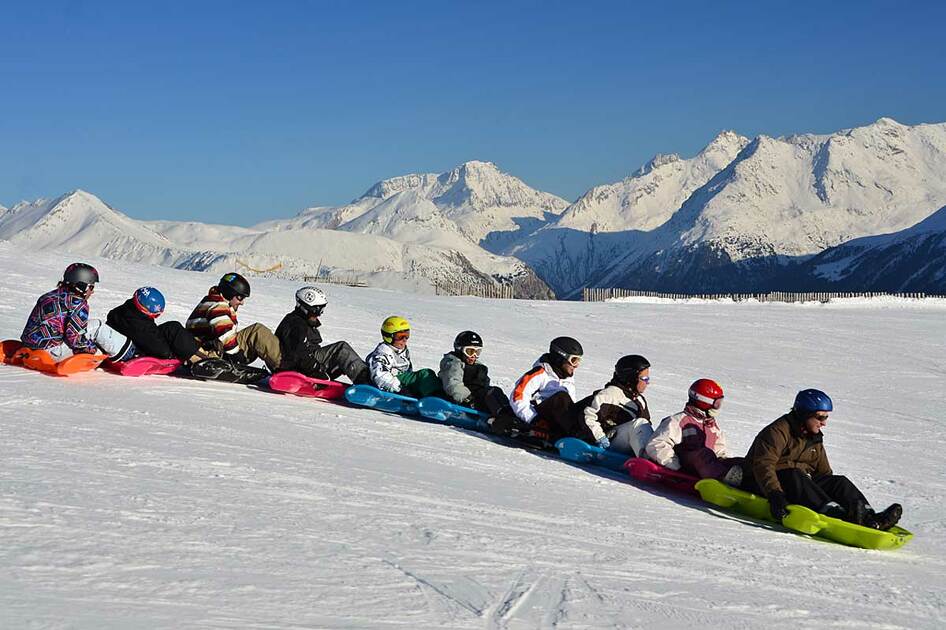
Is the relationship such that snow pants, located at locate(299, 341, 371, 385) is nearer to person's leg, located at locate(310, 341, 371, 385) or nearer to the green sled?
person's leg, located at locate(310, 341, 371, 385)

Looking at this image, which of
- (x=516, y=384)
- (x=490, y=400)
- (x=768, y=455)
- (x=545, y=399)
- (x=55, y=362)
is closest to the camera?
(x=768, y=455)

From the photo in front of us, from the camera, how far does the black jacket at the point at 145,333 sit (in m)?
11.1

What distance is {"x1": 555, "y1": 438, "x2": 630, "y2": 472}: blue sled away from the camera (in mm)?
9492

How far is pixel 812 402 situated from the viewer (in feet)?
26.4

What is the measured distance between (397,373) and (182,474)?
5.20 metres

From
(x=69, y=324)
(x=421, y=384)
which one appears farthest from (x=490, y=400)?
(x=69, y=324)

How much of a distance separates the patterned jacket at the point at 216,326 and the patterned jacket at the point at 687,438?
5.21m

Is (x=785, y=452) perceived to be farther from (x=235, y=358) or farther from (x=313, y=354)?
(x=235, y=358)

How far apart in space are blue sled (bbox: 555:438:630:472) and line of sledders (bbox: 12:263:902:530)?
130 millimetres

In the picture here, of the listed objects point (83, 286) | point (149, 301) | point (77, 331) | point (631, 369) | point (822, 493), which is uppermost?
point (83, 286)

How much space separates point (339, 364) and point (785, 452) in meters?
5.54

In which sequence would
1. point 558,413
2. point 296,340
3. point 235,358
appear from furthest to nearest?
point 296,340 → point 235,358 → point 558,413

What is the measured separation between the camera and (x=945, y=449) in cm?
1415

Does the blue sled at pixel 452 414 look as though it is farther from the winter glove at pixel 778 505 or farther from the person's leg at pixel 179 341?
the winter glove at pixel 778 505
